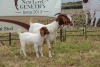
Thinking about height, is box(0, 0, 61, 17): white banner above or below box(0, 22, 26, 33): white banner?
above

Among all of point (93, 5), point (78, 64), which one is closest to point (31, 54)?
point (78, 64)

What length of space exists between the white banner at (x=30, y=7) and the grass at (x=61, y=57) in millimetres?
1163

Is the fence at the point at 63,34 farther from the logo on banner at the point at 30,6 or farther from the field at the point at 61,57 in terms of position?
the logo on banner at the point at 30,6

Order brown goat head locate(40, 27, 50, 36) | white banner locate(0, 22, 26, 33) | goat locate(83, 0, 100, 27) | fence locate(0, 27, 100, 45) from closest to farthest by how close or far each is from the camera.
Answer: brown goat head locate(40, 27, 50, 36)
white banner locate(0, 22, 26, 33)
fence locate(0, 27, 100, 45)
goat locate(83, 0, 100, 27)

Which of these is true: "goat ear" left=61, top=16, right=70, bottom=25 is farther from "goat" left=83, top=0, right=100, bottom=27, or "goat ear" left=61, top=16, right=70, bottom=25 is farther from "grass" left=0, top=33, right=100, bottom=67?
"goat" left=83, top=0, right=100, bottom=27

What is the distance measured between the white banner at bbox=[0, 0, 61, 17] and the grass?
45.8 inches

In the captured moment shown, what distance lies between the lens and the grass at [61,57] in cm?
873

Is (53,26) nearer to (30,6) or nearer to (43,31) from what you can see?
(43,31)

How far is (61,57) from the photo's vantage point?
376 inches

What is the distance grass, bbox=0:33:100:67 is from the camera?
873 cm

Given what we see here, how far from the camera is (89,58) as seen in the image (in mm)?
9406

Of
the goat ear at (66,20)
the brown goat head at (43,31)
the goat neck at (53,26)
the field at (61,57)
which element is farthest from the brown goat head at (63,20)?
the field at (61,57)

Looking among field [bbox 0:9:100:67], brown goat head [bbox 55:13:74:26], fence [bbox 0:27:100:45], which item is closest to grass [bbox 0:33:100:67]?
field [bbox 0:9:100:67]

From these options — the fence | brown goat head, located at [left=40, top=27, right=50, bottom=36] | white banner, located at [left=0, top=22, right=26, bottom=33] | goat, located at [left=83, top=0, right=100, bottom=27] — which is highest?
goat, located at [left=83, top=0, right=100, bottom=27]
